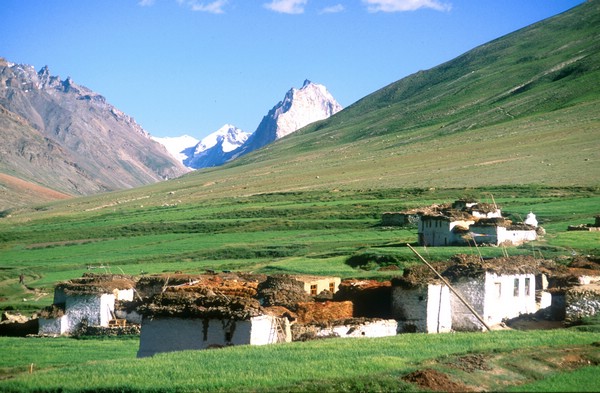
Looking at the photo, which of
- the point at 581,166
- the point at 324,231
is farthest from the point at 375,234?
the point at 581,166

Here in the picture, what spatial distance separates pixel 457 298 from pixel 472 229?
22.9 m

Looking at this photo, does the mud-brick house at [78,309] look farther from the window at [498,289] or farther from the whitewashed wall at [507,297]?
the window at [498,289]

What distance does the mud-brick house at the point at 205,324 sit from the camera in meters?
27.7

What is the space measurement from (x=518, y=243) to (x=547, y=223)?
1226cm

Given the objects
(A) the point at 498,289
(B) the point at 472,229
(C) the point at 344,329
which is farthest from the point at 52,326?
(B) the point at 472,229

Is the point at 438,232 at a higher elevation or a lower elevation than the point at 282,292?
higher

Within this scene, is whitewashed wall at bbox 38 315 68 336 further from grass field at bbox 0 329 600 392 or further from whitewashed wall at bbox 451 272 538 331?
whitewashed wall at bbox 451 272 538 331

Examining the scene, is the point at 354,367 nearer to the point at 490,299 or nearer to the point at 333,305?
the point at 333,305

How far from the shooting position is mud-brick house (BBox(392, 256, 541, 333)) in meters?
31.8

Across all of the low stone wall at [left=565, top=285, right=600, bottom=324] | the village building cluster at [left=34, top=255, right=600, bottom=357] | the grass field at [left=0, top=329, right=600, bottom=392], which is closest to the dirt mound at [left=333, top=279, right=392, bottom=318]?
the village building cluster at [left=34, top=255, right=600, bottom=357]

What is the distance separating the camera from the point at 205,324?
28.5 m

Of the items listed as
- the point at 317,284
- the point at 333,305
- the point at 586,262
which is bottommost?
the point at 333,305

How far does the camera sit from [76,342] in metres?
36.9

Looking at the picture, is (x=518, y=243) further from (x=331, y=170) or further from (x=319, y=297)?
(x=331, y=170)
